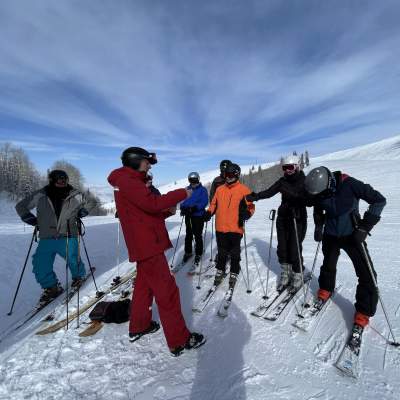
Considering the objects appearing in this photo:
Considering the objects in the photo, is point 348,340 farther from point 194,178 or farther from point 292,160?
point 194,178

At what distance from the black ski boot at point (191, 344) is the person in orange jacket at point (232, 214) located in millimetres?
1638

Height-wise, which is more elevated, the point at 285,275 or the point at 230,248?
the point at 230,248

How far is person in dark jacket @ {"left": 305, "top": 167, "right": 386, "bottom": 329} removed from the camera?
350 centimetres

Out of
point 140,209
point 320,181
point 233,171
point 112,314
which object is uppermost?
point 233,171

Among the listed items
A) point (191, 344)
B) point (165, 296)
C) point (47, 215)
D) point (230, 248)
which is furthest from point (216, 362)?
point (47, 215)

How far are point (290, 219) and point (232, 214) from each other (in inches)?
45.2

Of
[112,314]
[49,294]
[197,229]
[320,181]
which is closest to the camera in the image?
[320,181]

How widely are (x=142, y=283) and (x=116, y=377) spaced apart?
1.06 m

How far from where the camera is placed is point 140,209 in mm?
3258

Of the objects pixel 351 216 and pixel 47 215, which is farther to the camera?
pixel 47 215

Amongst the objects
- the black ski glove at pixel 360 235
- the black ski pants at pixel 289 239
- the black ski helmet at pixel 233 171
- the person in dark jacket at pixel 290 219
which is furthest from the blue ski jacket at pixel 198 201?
the black ski glove at pixel 360 235

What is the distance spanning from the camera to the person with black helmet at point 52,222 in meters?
5.17

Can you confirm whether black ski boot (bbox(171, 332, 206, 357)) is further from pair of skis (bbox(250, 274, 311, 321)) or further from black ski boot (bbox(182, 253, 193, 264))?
black ski boot (bbox(182, 253, 193, 264))

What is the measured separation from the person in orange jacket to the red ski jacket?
1.82 metres
